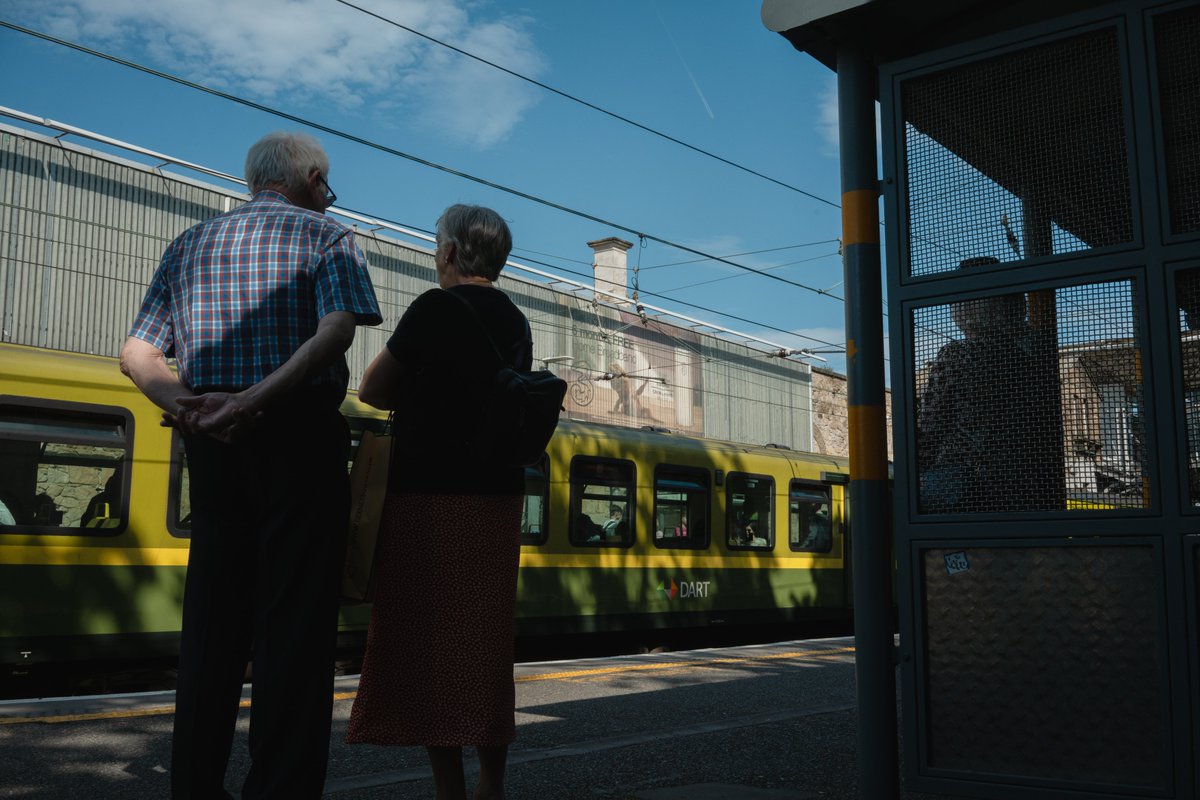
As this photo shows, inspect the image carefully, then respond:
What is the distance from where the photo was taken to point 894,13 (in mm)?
3352

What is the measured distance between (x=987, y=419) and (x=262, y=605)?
198cm

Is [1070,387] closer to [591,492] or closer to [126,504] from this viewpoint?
[126,504]

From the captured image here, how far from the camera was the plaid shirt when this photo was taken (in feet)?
9.09

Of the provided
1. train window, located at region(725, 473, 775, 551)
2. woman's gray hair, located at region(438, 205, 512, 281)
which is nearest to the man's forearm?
woman's gray hair, located at region(438, 205, 512, 281)

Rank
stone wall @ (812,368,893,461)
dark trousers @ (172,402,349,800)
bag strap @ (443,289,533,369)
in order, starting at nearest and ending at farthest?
dark trousers @ (172,402,349,800)
bag strap @ (443,289,533,369)
stone wall @ (812,368,893,461)

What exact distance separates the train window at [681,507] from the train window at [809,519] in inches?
72.8

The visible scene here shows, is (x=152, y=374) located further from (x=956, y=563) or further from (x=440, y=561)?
(x=956, y=563)

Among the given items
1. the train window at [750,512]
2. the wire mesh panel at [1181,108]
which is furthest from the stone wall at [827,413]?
the wire mesh panel at [1181,108]

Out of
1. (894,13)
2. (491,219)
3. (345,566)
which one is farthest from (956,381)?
(345,566)

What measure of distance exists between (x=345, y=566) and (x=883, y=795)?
1598 millimetres

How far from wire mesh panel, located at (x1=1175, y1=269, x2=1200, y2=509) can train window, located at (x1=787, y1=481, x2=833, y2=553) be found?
12.4 meters

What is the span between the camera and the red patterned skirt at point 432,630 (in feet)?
9.48

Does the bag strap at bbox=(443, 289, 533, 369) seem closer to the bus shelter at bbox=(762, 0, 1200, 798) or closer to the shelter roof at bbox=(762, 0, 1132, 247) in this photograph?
the bus shelter at bbox=(762, 0, 1200, 798)

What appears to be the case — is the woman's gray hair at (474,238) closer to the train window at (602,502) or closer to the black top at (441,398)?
the black top at (441,398)
